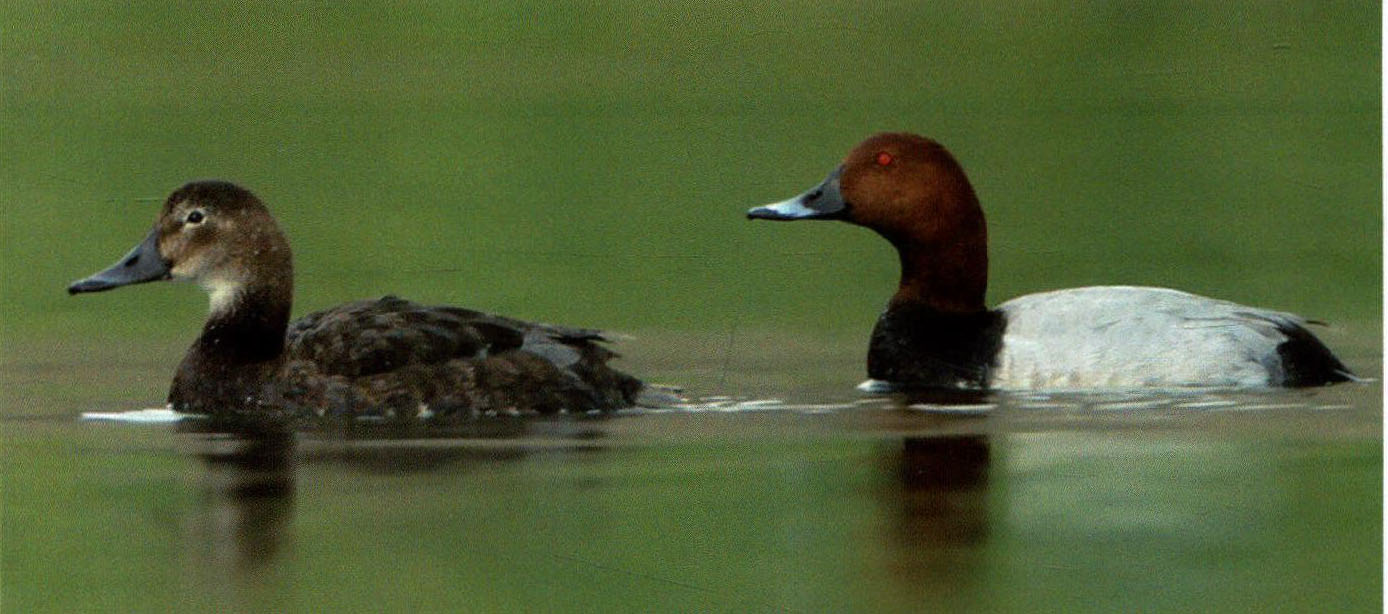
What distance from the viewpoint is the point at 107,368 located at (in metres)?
8.66

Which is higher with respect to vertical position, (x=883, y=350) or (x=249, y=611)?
(x=883, y=350)

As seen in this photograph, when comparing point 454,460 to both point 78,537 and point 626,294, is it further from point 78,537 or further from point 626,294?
point 626,294

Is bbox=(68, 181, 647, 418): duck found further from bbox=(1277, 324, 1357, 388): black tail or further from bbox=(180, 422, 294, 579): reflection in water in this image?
bbox=(1277, 324, 1357, 388): black tail

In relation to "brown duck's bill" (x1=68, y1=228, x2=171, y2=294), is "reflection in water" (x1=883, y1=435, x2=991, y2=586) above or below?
below

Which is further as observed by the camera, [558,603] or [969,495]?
[969,495]

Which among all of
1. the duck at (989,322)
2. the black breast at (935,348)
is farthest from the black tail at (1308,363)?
the black breast at (935,348)

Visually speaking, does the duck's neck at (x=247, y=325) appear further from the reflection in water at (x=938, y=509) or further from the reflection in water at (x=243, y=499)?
the reflection in water at (x=938, y=509)

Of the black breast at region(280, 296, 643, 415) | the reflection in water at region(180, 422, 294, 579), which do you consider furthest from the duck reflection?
the black breast at region(280, 296, 643, 415)

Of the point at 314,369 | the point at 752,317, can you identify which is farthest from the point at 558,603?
the point at 752,317

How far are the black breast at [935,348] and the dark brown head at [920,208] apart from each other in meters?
0.16

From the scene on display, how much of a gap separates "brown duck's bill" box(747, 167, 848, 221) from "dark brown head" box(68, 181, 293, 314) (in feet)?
6.08

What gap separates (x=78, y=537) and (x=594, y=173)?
4722 mm

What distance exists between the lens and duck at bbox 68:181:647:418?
7.82 m

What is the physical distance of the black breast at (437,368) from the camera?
781cm
